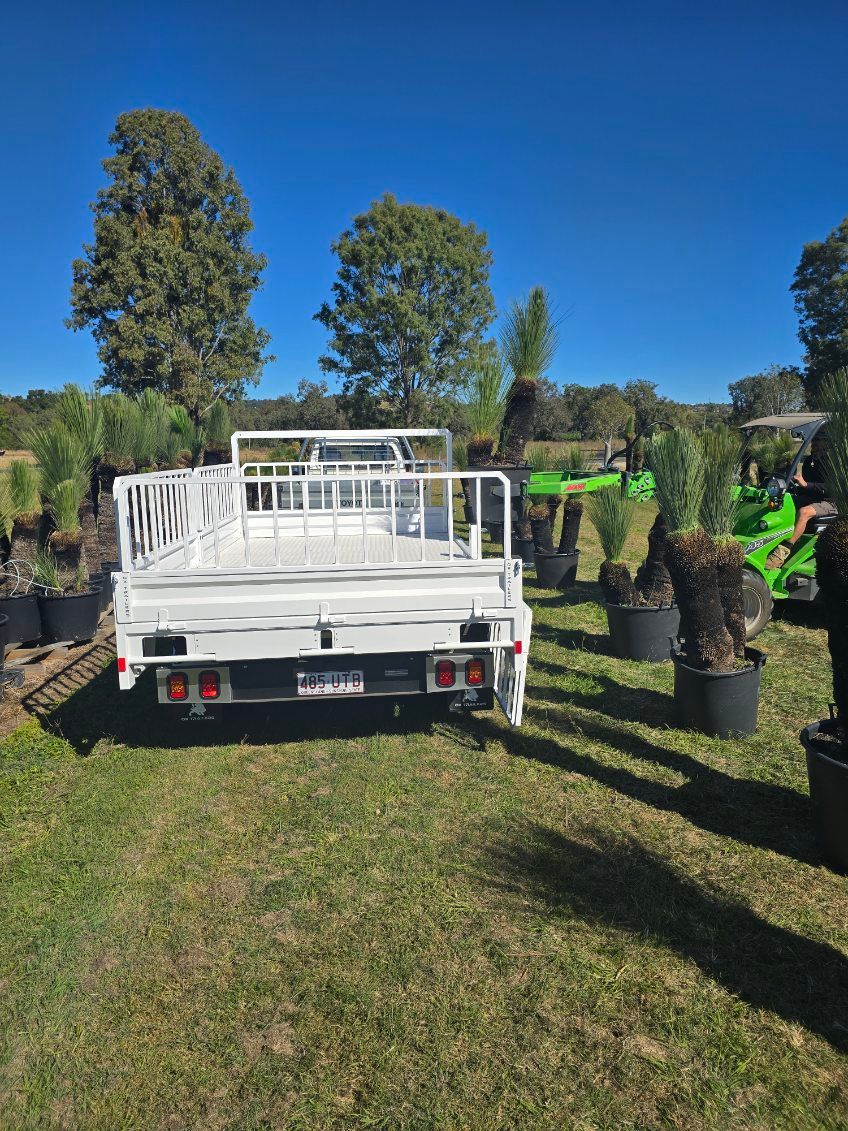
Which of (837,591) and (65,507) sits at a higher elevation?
(65,507)

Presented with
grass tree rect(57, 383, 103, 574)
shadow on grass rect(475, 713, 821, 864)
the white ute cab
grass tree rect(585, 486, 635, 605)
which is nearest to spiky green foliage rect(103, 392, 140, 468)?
grass tree rect(57, 383, 103, 574)

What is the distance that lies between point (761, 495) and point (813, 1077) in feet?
18.2

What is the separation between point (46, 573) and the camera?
24.9ft

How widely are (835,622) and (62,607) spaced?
23.1ft

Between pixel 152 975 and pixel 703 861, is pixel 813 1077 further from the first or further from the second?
pixel 152 975

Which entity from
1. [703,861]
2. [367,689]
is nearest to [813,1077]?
[703,861]

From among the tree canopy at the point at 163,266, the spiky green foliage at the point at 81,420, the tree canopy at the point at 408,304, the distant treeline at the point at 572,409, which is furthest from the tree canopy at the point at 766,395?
the spiky green foliage at the point at 81,420

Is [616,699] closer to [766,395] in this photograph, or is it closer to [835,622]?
[835,622]

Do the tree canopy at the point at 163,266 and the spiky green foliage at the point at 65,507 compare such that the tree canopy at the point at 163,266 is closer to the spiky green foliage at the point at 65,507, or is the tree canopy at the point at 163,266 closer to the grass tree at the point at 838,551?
the spiky green foliage at the point at 65,507

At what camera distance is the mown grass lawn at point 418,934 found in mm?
2211

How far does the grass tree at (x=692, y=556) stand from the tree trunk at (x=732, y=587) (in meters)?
0.21

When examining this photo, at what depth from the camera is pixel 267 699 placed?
13.8 ft

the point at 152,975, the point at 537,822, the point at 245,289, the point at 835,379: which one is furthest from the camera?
the point at 245,289

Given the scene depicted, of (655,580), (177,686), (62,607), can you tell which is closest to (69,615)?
(62,607)
